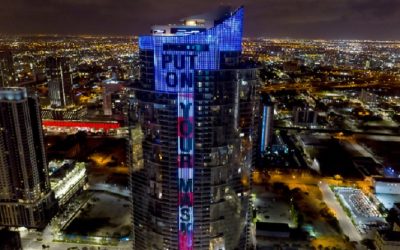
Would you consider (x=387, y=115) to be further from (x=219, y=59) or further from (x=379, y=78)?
(x=219, y=59)

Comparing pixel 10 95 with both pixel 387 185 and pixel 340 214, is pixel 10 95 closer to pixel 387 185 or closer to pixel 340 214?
pixel 340 214

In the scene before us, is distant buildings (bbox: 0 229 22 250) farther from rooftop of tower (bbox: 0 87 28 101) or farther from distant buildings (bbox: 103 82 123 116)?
distant buildings (bbox: 103 82 123 116)

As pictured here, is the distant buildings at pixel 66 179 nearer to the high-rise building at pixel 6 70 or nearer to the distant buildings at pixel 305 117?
the high-rise building at pixel 6 70

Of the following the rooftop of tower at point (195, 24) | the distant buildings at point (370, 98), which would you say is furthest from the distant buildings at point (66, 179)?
the distant buildings at point (370, 98)

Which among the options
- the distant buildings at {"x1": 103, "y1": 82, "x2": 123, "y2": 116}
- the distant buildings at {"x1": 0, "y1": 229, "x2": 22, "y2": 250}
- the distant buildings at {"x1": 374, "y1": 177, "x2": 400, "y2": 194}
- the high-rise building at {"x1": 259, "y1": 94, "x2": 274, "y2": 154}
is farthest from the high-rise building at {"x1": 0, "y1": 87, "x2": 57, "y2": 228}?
the distant buildings at {"x1": 374, "y1": 177, "x2": 400, "y2": 194}

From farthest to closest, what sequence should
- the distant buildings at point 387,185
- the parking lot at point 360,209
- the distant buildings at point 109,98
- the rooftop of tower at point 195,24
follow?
the distant buildings at point 109,98 → the distant buildings at point 387,185 → the parking lot at point 360,209 → the rooftop of tower at point 195,24

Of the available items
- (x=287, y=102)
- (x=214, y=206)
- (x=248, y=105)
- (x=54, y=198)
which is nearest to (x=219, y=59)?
(x=248, y=105)
